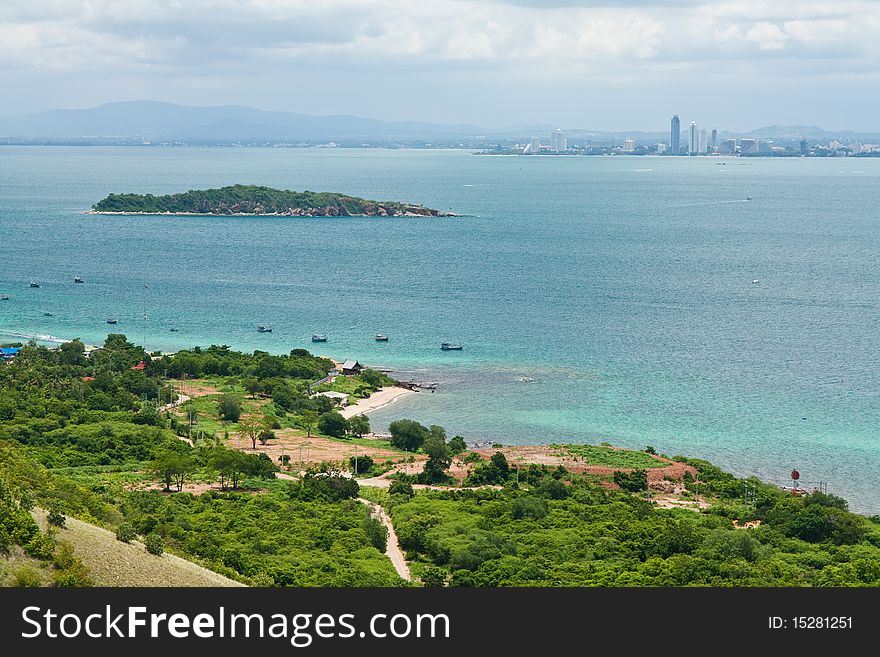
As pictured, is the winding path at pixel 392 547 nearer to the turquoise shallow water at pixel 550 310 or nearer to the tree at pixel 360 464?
the tree at pixel 360 464

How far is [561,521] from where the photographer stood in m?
37.3

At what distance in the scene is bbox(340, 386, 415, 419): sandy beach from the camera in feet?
185

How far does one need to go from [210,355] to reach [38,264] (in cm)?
5008

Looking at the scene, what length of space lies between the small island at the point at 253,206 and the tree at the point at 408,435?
111477mm

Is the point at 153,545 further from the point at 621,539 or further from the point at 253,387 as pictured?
the point at 253,387

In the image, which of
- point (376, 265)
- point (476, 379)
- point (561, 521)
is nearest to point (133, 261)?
point (376, 265)

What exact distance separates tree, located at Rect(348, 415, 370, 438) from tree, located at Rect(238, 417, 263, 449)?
14.0 feet

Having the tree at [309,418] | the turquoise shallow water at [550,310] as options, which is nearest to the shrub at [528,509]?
the turquoise shallow water at [550,310]

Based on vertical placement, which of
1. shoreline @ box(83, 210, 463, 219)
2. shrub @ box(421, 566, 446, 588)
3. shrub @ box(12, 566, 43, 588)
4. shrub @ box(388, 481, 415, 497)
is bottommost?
shrub @ box(388, 481, 415, 497)

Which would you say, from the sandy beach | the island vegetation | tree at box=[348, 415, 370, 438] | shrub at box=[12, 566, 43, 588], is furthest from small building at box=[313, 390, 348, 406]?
shrub at box=[12, 566, 43, 588]

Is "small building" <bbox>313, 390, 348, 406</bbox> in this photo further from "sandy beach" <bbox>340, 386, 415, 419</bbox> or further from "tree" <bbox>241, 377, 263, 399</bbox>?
"tree" <bbox>241, 377, 263, 399</bbox>

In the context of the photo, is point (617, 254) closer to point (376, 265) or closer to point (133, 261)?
point (376, 265)

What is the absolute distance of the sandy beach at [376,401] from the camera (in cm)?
5638

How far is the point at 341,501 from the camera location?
131 feet
